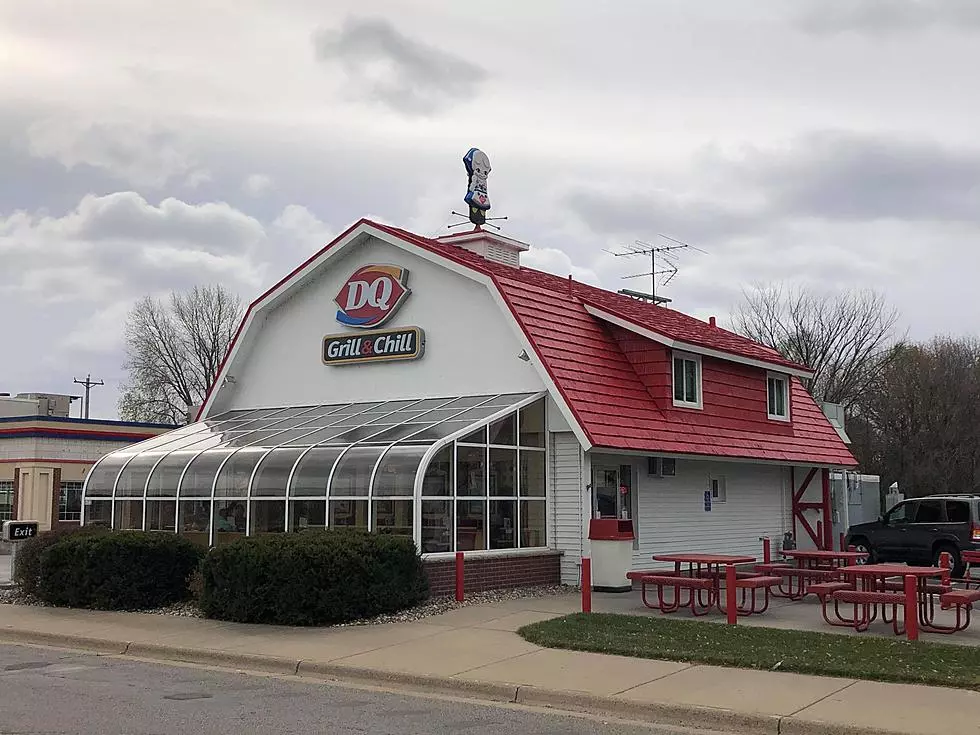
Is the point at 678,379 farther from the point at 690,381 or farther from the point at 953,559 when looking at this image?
the point at 953,559

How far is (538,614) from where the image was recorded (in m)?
15.7

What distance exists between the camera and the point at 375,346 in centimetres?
2242

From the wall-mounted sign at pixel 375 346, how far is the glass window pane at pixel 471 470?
13.0 feet

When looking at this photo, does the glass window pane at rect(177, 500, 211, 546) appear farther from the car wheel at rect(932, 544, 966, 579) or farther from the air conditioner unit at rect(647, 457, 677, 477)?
the car wheel at rect(932, 544, 966, 579)

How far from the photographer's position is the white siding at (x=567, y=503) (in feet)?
63.6

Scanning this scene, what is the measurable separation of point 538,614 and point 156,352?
47.1 metres

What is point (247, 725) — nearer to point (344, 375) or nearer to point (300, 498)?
point (300, 498)

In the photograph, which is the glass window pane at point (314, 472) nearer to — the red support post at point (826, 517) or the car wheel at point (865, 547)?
the car wheel at point (865, 547)

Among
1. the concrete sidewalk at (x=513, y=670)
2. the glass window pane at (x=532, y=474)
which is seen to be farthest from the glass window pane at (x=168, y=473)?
the glass window pane at (x=532, y=474)

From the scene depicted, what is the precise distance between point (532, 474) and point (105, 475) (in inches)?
323

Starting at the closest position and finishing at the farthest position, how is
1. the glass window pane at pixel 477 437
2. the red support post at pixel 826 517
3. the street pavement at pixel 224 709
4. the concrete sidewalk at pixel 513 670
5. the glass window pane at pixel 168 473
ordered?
the street pavement at pixel 224 709 → the concrete sidewalk at pixel 513 670 → the glass window pane at pixel 477 437 → the glass window pane at pixel 168 473 → the red support post at pixel 826 517

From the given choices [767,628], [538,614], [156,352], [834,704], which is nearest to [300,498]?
[538,614]

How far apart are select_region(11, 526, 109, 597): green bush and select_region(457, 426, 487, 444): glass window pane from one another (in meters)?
6.11

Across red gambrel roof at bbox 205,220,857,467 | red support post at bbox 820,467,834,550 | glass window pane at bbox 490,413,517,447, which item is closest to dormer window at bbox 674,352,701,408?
red gambrel roof at bbox 205,220,857,467
